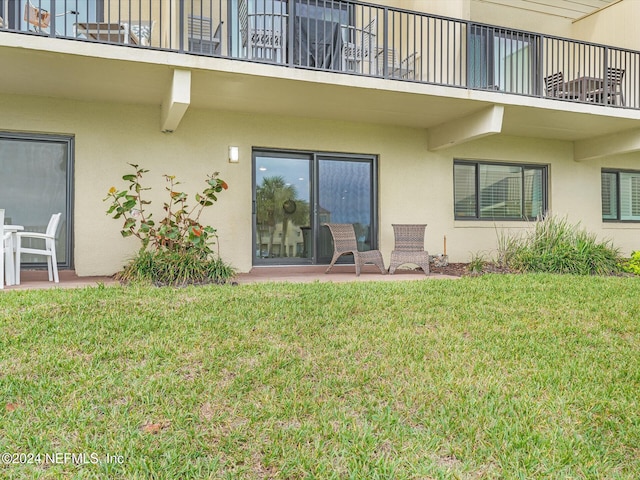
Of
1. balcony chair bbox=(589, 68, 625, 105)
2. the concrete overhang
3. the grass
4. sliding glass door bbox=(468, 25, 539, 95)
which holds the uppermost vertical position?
sliding glass door bbox=(468, 25, 539, 95)

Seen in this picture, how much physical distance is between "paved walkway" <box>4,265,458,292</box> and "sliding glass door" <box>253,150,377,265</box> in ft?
0.97

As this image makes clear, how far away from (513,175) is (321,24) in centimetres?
507

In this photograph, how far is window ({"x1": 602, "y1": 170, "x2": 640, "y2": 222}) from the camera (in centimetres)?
1038

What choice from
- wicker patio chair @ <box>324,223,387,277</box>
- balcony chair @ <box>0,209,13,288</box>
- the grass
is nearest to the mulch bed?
wicker patio chair @ <box>324,223,387,277</box>

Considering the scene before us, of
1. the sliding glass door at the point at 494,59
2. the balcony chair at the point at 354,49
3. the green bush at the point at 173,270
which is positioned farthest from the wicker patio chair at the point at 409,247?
the green bush at the point at 173,270

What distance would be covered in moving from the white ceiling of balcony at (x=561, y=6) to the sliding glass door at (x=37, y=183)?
29.3ft

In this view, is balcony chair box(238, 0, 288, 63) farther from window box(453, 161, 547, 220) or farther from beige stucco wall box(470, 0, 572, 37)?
beige stucco wall box(470, 0, 572, 37)

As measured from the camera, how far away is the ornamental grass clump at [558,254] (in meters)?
7.40

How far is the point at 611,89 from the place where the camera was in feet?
28.6

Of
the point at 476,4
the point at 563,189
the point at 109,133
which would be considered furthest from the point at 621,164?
the point at 109,133

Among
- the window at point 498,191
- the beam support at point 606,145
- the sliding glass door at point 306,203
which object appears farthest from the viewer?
the window at point 498,191

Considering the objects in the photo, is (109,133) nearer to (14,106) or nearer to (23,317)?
(14,106)

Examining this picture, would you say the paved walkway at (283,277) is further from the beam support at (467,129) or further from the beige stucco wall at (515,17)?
the beige stucco wall at (515,17)

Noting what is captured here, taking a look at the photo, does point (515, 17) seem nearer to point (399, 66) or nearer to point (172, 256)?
point (399, 66)
